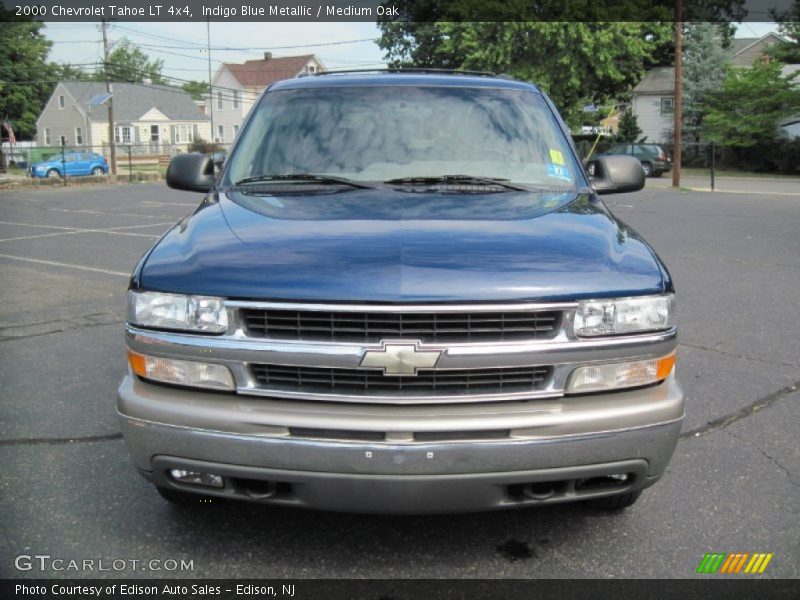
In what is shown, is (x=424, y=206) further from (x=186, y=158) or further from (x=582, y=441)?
(x=186, y=158)

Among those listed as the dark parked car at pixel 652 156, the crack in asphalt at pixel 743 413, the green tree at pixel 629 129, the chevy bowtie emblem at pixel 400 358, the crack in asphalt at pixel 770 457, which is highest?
the green tree at pixel 629 129

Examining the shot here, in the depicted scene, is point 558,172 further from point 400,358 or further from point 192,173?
point 192,173

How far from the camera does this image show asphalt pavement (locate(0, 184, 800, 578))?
3.12 metres

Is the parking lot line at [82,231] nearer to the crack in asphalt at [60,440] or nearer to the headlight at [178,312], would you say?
the crack in asphalt at [60,440]

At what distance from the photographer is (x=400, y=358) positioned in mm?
2715

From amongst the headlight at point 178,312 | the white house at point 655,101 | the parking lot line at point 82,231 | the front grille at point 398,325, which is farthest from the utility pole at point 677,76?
the headlight at point 178,312

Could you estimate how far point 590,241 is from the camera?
3127mm

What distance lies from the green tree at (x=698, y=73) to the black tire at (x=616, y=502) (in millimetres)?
46554

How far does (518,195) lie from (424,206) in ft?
1.76

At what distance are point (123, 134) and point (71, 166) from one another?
27702 mm

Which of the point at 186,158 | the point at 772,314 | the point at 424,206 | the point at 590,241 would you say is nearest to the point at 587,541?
the point at 590,241

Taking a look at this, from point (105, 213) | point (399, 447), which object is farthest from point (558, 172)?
point (105, 213)

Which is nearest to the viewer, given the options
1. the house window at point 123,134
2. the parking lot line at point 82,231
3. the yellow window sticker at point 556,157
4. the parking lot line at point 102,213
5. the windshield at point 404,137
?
the windshield at point 404,137

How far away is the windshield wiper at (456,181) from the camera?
12.7 feet
